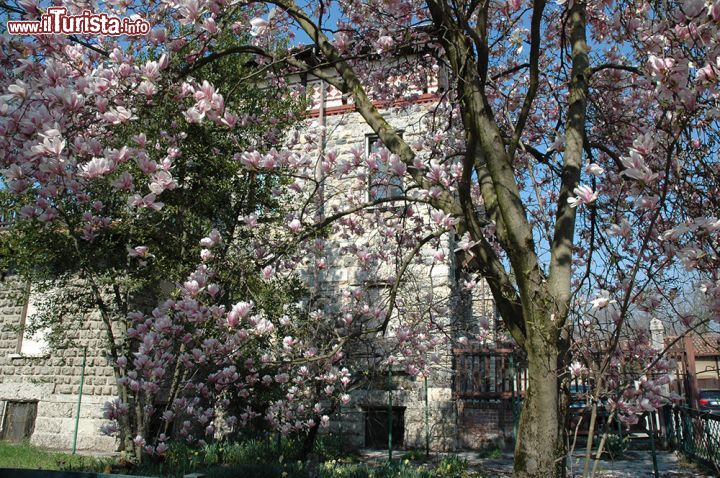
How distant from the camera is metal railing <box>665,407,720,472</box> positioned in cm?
844

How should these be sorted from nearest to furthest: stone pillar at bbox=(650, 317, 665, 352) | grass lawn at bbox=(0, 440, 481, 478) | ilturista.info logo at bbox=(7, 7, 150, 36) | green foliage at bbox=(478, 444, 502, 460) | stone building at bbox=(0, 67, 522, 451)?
ilturista.info logo at bbox=(7, 7, 150, 36), stone pillar at bbox=(650, 317, 665, 352), grass lawn at bbox=(0, 440, 481, 478), green foliage at bbox=(478, 444, 502, 460), stone building at bbox=(0, 67, 522, 451)

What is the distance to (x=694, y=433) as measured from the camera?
9.59 metres

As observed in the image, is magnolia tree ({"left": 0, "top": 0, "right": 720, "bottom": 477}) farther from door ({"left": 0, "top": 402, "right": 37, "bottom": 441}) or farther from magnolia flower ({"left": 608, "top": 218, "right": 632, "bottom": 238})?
door ({"left": 0, "top": 402, "right": 37, "bottom": 441})

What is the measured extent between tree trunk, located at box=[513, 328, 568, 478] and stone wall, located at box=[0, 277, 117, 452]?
32.0ft

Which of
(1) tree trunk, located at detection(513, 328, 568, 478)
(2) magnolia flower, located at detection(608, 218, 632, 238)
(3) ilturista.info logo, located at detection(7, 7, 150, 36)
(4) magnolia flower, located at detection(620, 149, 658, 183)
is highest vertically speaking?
(3) ilturista.info logo, located at detection(7, 7, 150, 36)

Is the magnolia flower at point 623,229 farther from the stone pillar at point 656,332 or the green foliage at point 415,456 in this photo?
the green foliage at point 415,456

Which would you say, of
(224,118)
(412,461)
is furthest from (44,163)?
(412,461)

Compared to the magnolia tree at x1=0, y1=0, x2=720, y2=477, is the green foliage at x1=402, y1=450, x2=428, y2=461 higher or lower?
lower

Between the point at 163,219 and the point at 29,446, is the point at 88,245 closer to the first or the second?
the point at 163,219

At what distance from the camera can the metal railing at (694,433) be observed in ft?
27.7

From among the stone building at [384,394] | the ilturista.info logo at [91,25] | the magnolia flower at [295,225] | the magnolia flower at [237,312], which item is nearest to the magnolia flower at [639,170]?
the magnolia flower at [237,312]

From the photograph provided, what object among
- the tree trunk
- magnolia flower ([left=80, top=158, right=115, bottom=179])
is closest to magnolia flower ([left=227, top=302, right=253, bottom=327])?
magnolia flower ([left=80, top=158, right=115, bottom=179])

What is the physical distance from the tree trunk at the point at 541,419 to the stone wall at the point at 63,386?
9743 millimetres

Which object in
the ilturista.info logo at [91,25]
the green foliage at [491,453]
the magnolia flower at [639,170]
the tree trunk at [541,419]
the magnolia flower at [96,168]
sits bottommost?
the green foliage at [491,453]
